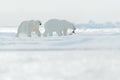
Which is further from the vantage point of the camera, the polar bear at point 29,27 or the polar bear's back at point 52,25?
the polar bear's back at point 52,25

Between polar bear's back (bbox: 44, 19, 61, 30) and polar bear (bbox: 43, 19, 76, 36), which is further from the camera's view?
polar bear's back (bbox: 44, 19, 61, 30)

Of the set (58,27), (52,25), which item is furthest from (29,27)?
(58,27)

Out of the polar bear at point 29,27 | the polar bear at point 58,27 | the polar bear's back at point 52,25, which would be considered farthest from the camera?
the polar bear's back at point 52,25

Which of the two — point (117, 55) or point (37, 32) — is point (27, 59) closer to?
point (117, 55)

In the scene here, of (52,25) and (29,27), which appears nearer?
(29,27)

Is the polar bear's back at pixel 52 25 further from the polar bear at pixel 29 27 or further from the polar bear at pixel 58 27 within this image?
the polar bear at pixel 29 27

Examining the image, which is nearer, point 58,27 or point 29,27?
point 29,27

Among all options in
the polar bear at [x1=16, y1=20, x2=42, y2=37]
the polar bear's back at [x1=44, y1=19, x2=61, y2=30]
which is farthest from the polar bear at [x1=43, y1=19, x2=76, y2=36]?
the polar bear at [x1=16, y1=20, x2=42, y2=37]

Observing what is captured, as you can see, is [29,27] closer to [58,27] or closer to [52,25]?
[52,25]

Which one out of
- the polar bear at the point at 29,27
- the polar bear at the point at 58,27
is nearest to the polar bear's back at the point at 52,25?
the polar bear at the point at 58,27

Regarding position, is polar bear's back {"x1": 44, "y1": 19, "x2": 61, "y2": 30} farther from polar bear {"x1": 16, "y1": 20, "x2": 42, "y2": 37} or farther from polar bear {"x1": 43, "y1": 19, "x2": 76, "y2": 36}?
polar bear {"x1": 16, "y1": 20, "x2": 42, "y2": 37}

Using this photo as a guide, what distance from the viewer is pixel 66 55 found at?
3111 millimetres

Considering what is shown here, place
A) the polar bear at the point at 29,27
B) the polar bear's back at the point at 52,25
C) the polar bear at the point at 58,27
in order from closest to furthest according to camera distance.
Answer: the polar bear at the point at 29,27, the polar bear at the point at 58,27, the polar bear's back at the point at 52,25

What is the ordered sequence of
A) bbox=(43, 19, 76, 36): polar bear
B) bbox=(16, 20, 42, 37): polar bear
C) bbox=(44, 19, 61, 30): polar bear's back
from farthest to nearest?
bbox=(44, 19, 61, 30): polar bear's back < bbox=(43, 19, 76, 36): polar bear < bbox=(16, 20, 42, 37): polar bear
